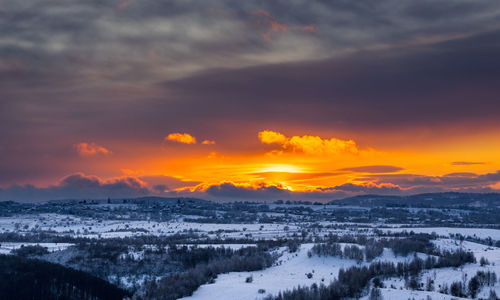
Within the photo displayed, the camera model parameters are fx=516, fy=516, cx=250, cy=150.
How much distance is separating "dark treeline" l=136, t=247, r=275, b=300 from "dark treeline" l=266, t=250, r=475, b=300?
7983mm

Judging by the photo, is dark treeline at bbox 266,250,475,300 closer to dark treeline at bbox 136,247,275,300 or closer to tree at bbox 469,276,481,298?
tree at bbox 469,276,481,298

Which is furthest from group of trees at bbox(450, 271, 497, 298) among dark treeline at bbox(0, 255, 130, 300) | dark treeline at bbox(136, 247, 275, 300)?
dark treeline at bbox(0, 255, 130, 300)

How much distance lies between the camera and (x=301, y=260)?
46.5m

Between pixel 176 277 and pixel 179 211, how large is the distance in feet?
445

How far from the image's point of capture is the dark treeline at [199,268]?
115 ft

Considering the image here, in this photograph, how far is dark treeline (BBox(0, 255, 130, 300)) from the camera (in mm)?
39438

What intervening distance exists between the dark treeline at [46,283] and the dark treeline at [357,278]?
18.8 meters

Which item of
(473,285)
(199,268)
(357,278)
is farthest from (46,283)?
(473,285)

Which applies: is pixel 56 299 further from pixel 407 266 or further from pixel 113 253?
pixel 407 266

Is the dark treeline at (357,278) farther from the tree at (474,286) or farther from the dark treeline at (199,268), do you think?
the dark treeline at (199,268)

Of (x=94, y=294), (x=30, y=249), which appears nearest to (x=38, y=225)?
(x=30, y=249)

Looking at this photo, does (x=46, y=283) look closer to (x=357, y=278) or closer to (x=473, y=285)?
(x=357, y=278)

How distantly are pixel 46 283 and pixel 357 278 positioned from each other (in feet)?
79.8

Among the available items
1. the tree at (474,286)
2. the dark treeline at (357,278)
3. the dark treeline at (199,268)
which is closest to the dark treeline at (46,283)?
the dark treeline at (199,268)
